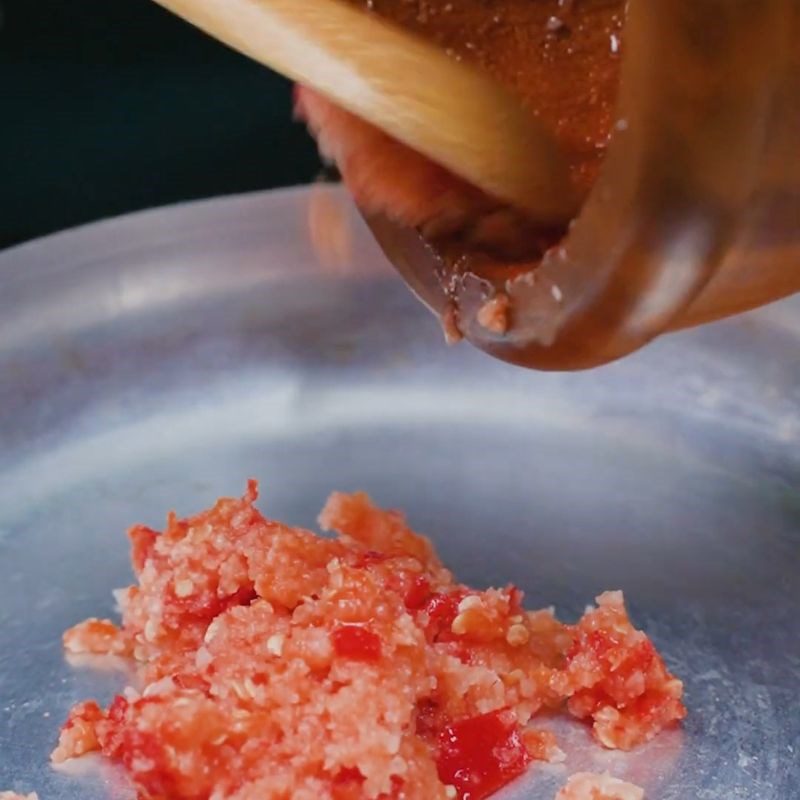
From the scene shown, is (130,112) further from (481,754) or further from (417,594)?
(481,754)

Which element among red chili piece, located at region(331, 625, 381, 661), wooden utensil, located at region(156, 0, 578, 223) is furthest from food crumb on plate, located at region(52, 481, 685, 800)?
wooden utensil, located at region(156, 0, 578, 223)

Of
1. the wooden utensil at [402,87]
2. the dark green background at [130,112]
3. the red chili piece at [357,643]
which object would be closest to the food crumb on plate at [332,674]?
the red chili piece at [357,643]

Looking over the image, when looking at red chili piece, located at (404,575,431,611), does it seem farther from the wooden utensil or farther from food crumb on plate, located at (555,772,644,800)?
the wooden utensil

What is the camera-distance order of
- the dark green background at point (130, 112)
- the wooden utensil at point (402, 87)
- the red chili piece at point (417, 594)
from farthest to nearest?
the dark green background at point (130, 112) < the red chili piece at point (417, 594) < the wooden utensil at point (402, 87)

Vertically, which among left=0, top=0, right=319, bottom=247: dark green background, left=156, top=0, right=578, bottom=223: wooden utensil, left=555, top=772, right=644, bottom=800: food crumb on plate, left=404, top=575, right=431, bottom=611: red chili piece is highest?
left=156, top=0, right=578, bottom=223: wooden utensil

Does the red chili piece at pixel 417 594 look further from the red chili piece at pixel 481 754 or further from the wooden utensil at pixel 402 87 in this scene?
A: the wooden utensil at pixel 402 87

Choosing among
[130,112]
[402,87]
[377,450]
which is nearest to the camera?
[402,87]

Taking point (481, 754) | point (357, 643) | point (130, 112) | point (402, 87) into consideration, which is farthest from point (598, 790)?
point (130, 112)
